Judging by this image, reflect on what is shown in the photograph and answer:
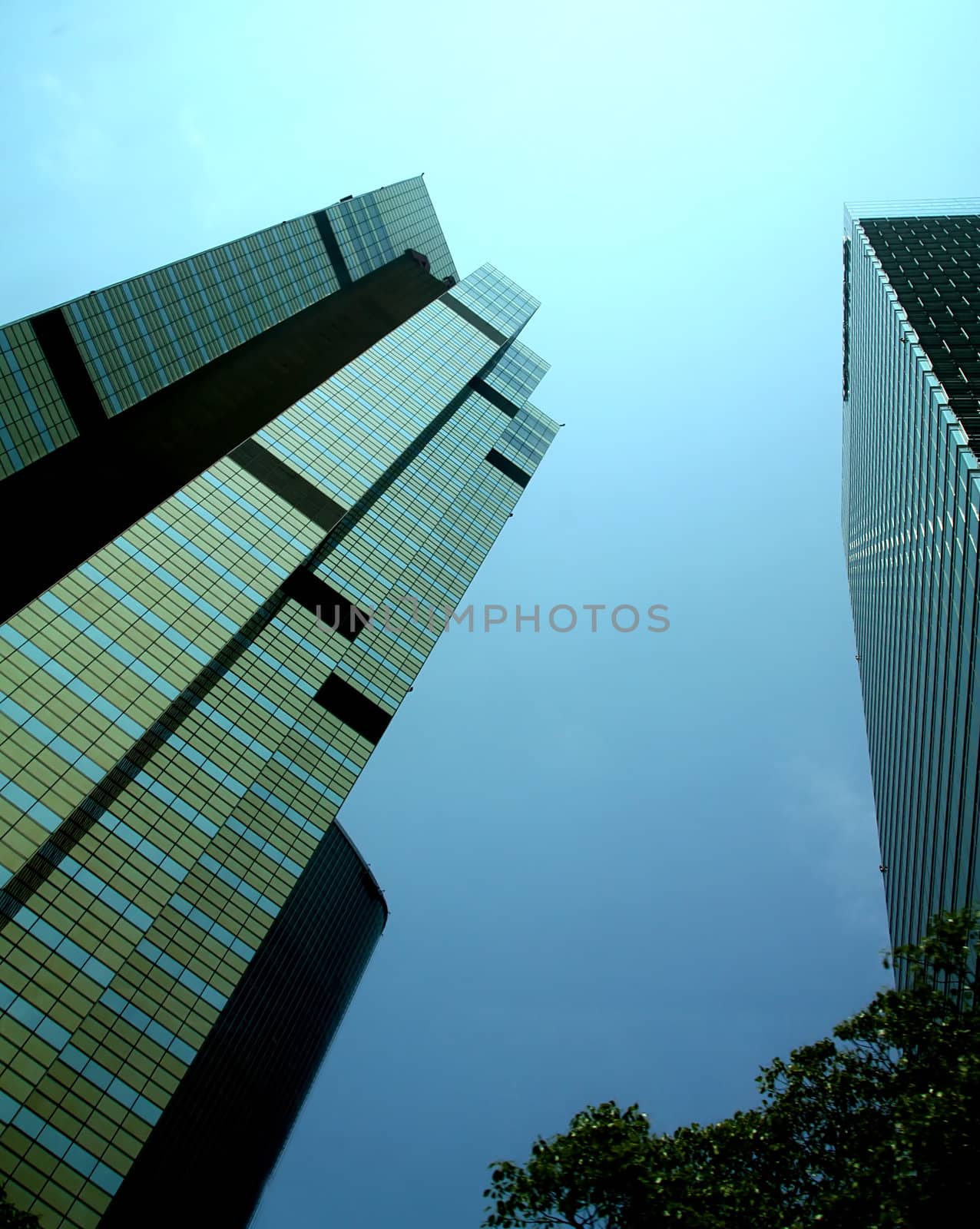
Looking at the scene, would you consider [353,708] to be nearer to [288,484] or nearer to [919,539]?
[288,484]

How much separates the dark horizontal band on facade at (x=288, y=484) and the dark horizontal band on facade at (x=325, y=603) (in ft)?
14.2

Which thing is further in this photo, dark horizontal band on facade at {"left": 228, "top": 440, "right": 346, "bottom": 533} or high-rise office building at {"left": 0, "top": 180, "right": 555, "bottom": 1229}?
dark horizontal band on facade at {"left": 228, "top": 440, "right": 346, "bottom": 533}

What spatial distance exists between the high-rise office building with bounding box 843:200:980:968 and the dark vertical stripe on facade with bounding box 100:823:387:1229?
45824 mm

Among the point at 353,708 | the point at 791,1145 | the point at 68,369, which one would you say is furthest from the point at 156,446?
the point at 791,1145

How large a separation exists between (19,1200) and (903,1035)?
30.6 metres

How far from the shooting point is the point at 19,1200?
2950 cm

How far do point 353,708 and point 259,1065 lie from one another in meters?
62.0

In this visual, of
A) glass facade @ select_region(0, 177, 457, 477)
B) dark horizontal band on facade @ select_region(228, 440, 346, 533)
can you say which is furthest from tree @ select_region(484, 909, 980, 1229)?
glass facade @ select_region(0, 177, 457, 477)

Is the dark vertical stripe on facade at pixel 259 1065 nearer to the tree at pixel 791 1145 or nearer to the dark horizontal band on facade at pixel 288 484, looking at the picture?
the dark horizontal band on facade at pixel 288 484

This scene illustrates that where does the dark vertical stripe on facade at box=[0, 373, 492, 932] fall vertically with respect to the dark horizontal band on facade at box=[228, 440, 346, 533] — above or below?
below

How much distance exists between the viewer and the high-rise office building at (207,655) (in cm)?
3572

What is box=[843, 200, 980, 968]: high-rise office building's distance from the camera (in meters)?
41.4

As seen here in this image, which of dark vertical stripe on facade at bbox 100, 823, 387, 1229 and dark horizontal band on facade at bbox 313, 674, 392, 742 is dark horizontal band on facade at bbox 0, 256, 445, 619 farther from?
dark vertical stripe on facade at bbox 100, 823, 387, 1229

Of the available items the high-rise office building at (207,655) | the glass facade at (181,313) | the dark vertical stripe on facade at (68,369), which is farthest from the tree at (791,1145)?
the dark vertical stripe on facade at (68,369)
